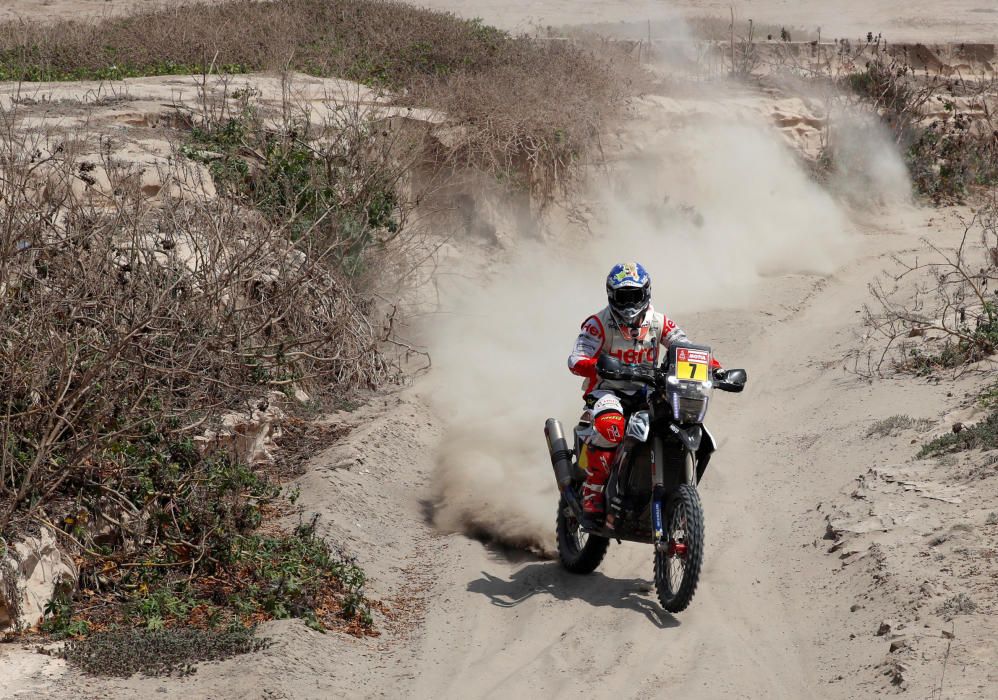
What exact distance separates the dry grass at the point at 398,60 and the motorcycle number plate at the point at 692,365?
10390mm

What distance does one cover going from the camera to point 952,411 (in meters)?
9.79

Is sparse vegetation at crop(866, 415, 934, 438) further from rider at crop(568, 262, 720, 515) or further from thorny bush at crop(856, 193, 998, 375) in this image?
rider at crop(568, 262, 720, 515)

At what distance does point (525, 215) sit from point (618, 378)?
1121cm

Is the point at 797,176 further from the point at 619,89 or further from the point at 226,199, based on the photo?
the point at 226,199

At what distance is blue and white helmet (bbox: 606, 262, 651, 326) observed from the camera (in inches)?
289

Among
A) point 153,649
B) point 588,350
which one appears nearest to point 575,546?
point 588,350

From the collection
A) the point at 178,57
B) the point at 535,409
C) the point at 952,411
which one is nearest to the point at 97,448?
the point at 535,409

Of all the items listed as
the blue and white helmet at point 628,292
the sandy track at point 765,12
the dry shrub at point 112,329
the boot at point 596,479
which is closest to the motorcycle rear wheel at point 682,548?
the boot at point 596,479

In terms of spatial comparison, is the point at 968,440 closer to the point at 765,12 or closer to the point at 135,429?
the point at 135,429

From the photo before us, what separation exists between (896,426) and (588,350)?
147 inches

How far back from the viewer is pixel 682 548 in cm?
653

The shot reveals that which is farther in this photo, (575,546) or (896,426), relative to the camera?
(896,426)

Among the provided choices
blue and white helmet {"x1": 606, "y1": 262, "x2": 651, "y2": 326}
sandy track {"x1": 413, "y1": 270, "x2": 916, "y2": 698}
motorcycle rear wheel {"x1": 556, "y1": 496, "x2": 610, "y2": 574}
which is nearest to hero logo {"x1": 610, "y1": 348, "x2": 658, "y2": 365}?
blue and white helmet {"x1": 606, "y1": 262, "x2": 651, "y2": 326}

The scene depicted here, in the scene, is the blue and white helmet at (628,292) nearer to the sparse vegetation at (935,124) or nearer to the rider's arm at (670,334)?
the rider's arm at (670,334)
